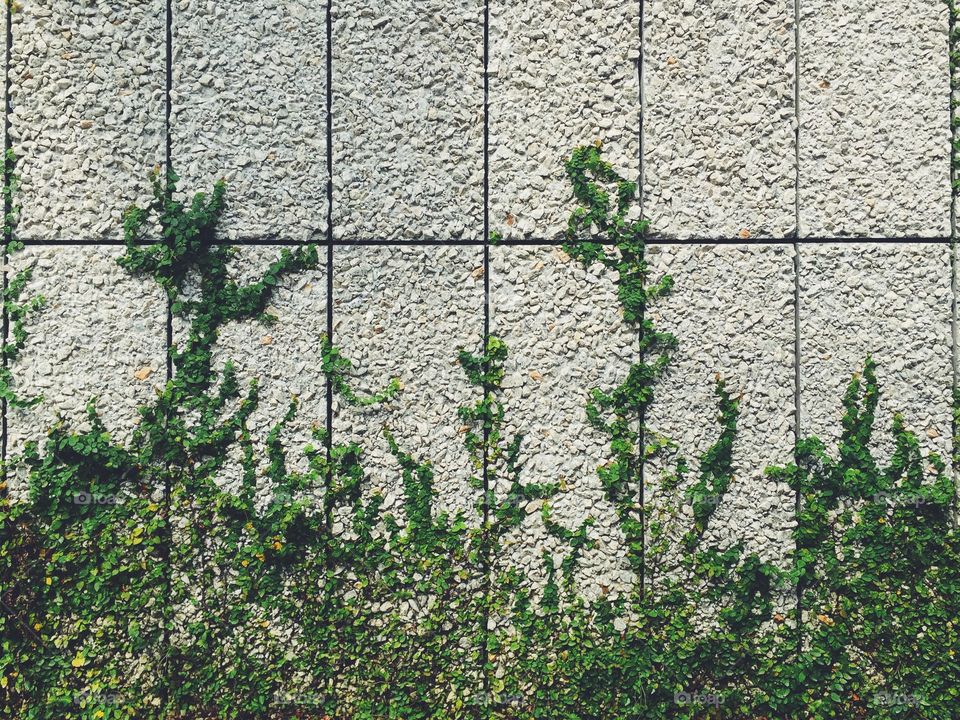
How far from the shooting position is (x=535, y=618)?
363 cm

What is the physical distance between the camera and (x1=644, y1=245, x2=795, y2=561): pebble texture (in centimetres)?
363

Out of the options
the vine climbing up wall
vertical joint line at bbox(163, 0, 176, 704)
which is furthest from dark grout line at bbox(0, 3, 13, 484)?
vertical joint line at bbox(163, 0, 176, 704)

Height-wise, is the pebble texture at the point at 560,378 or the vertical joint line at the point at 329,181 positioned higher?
the vertical joint line at the point at 329,181

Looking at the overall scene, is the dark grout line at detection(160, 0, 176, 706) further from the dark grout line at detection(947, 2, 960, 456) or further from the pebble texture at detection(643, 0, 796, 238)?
the dark grout line at detection(947, 2, 960, 456)

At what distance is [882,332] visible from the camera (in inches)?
143

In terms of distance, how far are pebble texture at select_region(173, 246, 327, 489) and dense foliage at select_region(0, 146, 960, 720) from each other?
43 millimetres

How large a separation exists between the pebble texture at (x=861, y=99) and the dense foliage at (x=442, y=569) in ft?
2.77

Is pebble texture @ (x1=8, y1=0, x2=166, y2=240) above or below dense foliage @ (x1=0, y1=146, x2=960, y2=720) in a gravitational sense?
above

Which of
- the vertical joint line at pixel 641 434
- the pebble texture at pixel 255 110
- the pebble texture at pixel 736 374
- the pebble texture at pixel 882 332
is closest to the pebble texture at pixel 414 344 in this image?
the pebble texture at pixel 255 110

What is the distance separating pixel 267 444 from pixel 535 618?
1.53 m

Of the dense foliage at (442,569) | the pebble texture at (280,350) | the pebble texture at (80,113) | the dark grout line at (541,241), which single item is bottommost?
the dense foliage at (442,569)

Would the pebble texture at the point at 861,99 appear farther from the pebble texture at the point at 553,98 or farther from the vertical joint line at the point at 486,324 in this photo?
the vertical joint line at the point at 486,324

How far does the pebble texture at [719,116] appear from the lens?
3627 millimetres

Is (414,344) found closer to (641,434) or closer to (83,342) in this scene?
(641,434)
